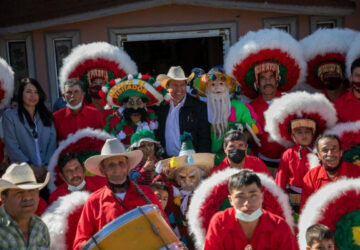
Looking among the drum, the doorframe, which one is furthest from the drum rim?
the doorframe

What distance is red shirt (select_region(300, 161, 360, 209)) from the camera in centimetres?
518

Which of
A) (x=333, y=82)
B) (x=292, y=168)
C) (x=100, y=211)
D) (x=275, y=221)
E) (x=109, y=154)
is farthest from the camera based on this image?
(x=333, y=82)

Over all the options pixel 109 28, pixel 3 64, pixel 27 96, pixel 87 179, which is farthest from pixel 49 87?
pixel 87 179

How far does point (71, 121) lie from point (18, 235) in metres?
2.32

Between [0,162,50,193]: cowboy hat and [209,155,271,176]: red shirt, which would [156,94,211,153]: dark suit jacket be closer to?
[209,155,271,176]: red shirt

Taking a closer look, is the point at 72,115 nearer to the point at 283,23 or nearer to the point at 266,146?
the point at 266,146

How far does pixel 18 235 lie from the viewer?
407cm

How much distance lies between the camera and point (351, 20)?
27.2 ft

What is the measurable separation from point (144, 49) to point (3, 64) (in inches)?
224

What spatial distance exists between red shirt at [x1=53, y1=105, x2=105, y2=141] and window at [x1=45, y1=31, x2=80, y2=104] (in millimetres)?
2098

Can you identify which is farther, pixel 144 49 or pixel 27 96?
pixel 144 49

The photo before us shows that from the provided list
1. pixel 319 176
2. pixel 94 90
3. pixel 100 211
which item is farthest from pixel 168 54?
pixel 100 211

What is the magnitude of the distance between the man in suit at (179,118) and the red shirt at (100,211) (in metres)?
1.76

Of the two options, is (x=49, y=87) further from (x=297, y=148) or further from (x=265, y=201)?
(x=265, y=201)
